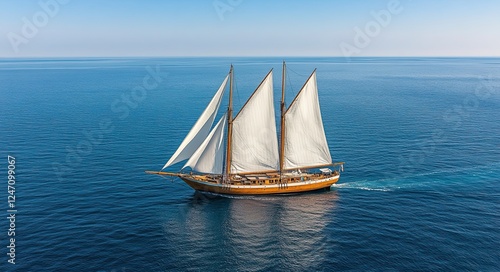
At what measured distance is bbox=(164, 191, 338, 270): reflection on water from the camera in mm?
43016

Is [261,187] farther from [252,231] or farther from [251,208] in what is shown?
[252,231]

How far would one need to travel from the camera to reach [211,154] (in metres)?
62.4

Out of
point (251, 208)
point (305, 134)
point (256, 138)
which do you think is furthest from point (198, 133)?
point (305, 134)

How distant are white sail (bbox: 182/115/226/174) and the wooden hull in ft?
7.94

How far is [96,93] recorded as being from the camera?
586 feet

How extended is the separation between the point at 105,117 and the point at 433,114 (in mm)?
111278

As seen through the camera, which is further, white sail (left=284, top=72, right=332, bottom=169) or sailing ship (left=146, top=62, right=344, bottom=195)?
white sail (left=284, top=72, right=332, bottom=169)

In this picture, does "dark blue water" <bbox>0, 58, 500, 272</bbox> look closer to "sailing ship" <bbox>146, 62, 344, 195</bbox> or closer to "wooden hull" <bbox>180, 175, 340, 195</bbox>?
"wooden hull" <bbox>180, 175, 340, 195</bbox>

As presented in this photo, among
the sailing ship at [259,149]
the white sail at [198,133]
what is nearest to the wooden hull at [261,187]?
the sailing ship at [259,149]

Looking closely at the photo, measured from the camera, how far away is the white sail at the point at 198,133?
59.7m

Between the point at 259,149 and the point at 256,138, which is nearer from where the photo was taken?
the point at 256,138

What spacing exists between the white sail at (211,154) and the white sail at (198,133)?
97 centimetres

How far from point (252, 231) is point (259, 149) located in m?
19.2

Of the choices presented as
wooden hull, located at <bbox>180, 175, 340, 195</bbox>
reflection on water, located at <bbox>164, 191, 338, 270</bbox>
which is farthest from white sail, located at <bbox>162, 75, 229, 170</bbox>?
reflection on water, located at <bbox>164, 191, 338, 270</bbox>
